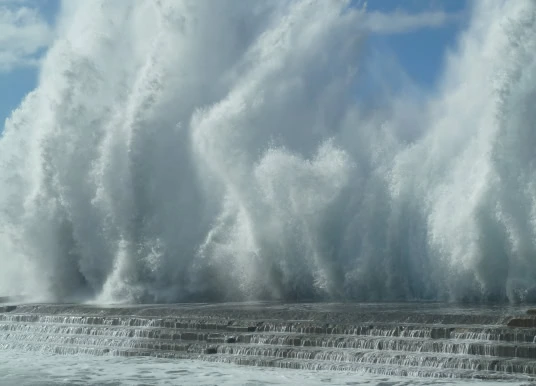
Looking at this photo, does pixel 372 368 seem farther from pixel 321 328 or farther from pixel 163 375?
pixel 163 375

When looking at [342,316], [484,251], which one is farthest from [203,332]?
[484,251]

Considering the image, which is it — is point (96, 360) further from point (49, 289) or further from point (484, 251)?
point (49, 289)

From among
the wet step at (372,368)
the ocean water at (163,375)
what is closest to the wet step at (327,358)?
the wet step at (372,368)

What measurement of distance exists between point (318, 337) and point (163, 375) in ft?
11.2

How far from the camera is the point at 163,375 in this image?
15.6m

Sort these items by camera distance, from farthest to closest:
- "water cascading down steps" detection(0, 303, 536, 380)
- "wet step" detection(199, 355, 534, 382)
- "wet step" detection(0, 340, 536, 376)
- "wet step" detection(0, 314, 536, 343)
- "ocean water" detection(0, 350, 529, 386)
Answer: "wet step" detection(0, 314, 536, 343) < "water cascading down steps" detection(0, 303, 536, 380) < "ocean water" detection(0, 350, 529, 386) < "wet step" detection(0, 340, 536, 376) < "wet step" detection(199, 355, 534, 382)

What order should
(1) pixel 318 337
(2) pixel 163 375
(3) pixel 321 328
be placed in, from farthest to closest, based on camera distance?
(3) pixel 321 328, (1) pixel 318 337, (2) pixel 163 375

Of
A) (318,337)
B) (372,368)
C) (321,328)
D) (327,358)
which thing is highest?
(321,328)

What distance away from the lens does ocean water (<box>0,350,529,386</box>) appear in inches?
556

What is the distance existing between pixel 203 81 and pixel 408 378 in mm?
21621

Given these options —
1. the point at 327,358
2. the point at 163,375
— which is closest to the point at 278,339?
the point at 327,358

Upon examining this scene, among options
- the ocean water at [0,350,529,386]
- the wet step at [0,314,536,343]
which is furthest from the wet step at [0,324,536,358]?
the ocean water at [0,350,529,386]

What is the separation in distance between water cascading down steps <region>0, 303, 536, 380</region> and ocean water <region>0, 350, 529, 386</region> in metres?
0.41

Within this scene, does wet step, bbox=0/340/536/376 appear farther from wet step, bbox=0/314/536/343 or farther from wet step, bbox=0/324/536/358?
wet step, bbox=0/314/536/343
